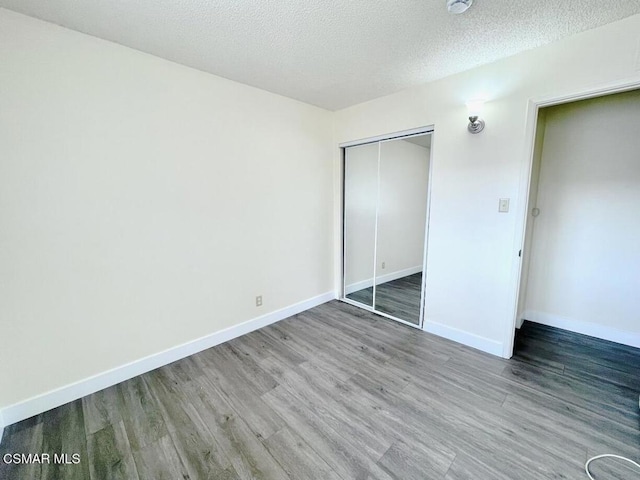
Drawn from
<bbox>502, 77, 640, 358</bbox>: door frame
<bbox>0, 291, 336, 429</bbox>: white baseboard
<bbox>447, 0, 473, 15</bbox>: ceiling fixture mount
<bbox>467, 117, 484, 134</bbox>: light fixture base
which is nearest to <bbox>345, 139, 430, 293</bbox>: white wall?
<bbox>467, 117, 484, 134</bbox>: light fixture base

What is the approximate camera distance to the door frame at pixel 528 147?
1907mm

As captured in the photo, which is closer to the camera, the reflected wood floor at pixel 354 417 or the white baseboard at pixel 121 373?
the reflected wood floor at pixel 354 417

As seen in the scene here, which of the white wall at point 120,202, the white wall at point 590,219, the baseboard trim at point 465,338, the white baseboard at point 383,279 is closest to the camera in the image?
the white wall at point 120,202

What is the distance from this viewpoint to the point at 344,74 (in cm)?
251

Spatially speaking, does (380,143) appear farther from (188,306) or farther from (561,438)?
(561,438)

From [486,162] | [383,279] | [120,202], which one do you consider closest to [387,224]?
[383,279]

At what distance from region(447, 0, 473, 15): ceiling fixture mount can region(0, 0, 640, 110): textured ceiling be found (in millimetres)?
54

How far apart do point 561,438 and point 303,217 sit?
9.33ft

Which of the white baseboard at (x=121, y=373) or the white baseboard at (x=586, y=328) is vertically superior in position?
the white baseboard at (x=586, y=328)

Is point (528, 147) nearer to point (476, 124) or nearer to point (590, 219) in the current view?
point (476, 124)

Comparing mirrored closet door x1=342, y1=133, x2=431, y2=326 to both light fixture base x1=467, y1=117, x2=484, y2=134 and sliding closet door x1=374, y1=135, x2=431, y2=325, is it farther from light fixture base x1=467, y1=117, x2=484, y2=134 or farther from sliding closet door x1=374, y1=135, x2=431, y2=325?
light fixture base x1=467, y1=117, x2=484, y2=134

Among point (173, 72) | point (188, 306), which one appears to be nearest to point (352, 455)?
point (188, 306)

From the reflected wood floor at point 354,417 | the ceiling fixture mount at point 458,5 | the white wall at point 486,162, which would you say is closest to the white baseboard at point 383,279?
the white wall at point 486,162

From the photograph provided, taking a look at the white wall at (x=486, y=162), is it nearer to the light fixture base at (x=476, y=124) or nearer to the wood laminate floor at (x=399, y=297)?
the light fixture base at (x=476, y=124)
